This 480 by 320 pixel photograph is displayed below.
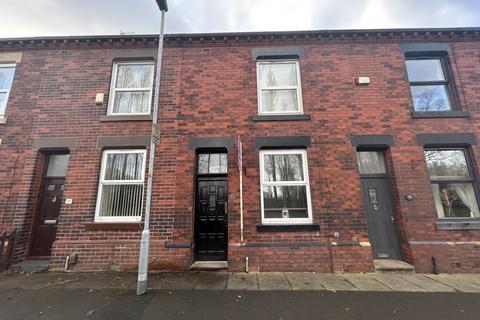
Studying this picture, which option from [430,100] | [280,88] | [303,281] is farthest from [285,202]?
[430,100]

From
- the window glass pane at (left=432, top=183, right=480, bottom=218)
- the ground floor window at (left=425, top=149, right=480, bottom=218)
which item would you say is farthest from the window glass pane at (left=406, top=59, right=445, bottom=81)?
the window glass pane at (left=432, top=183, right=480, bottom=218)

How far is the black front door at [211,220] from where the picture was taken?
6164mm

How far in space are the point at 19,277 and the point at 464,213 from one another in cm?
1115

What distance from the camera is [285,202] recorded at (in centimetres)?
598

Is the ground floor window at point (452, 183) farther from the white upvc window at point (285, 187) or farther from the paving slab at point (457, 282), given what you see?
the white upvc window at point (285, 187)

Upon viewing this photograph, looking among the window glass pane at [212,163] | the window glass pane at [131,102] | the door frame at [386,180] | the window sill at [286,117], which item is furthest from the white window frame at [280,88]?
the window glass pane at [131,102]


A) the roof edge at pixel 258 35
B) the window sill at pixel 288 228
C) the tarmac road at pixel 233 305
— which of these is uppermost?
the roof edge at pixel 258 35

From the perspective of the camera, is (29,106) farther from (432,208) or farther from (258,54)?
(432,208)

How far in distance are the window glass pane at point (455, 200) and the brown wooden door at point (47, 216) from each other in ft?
34.0

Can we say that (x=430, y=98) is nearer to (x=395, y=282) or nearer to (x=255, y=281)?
(x=395, y=282)

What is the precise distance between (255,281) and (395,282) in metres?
3.01

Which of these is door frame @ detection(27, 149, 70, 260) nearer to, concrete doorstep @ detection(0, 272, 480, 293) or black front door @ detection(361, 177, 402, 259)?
concrete doorstep @ detection(0, 272, 480, 293)

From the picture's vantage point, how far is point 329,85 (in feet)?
21.5

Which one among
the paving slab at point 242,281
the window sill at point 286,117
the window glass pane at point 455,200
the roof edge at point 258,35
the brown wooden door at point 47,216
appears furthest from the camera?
the roof edge at point 258,35
